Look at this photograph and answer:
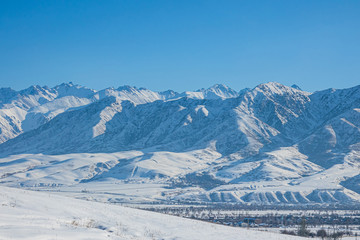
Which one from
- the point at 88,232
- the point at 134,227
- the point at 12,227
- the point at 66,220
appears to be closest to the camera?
the point at 12,227

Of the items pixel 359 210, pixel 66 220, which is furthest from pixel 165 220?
pixel 359 210

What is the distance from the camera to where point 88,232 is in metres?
27.0

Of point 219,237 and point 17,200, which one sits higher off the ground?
point 17,200

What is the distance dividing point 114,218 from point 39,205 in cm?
636

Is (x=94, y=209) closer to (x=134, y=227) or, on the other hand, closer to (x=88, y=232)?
(x=134, y=227)

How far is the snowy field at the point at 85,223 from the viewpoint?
1013 inches

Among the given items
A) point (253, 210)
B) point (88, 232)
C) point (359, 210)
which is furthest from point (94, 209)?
point (359, 210)

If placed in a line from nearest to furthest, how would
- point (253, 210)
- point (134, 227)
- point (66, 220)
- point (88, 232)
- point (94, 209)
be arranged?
point (88, 232) < point (66, 220) < point (134, 227) < point (94, 209) < point (253, 210)

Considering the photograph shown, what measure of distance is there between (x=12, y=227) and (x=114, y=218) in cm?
1105

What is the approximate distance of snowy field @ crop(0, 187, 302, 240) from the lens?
84.4 feet

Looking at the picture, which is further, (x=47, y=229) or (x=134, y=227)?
(x=134, y=227)

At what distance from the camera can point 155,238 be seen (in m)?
31.6

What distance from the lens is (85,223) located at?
105 ft

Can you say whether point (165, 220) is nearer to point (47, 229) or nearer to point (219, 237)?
point (219, 237)
